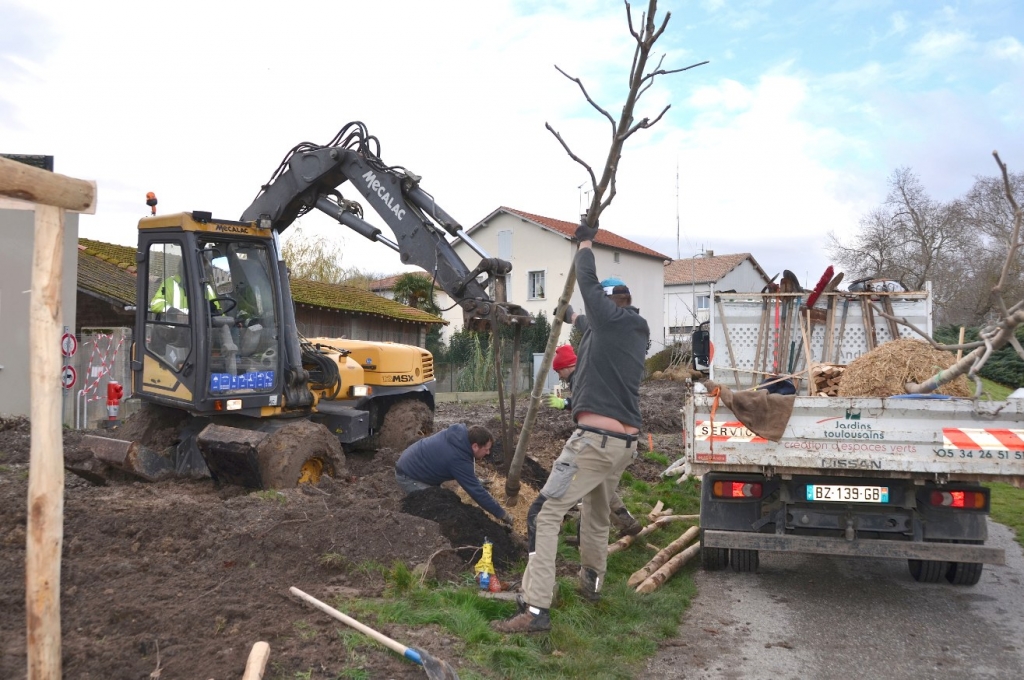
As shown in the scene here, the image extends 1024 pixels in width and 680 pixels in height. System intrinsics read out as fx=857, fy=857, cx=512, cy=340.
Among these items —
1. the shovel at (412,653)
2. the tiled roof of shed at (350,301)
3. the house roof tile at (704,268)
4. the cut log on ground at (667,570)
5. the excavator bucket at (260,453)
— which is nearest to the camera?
the shovel at (412,653)

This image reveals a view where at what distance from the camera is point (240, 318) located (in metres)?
8.70

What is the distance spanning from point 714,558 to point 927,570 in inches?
65.8

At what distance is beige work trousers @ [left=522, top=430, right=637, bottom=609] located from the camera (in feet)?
17.2

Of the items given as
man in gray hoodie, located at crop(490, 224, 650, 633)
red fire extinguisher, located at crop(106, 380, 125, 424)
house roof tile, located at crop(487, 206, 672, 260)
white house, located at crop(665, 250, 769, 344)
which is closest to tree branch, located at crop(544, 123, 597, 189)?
man in gray hoodie, located at crop(490, 224, 650, 633)

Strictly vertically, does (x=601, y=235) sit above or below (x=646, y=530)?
above

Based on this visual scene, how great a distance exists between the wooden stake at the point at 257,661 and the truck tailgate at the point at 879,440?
336cm

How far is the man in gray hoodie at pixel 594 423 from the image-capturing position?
5402mm

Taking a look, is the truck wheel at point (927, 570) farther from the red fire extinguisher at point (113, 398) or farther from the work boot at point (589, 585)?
the red fire extinguisher at point (113, 398)

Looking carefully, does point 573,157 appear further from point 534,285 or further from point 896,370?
point 534,285

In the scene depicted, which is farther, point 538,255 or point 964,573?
point 538,255

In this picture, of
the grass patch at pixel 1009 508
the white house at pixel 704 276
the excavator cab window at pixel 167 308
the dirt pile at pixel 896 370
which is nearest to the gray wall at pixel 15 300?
the excavator cab window at pixel 167 308

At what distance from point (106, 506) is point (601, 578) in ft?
13.1

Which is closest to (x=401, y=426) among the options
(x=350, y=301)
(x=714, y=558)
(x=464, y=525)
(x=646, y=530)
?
(x=646, y=530)

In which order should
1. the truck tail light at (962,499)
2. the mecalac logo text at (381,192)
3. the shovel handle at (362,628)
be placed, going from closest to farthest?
1. the shovel handle at (362,628)
2. the truck tail light at (962,499)
3. the mecalac logo text at (381,192)
